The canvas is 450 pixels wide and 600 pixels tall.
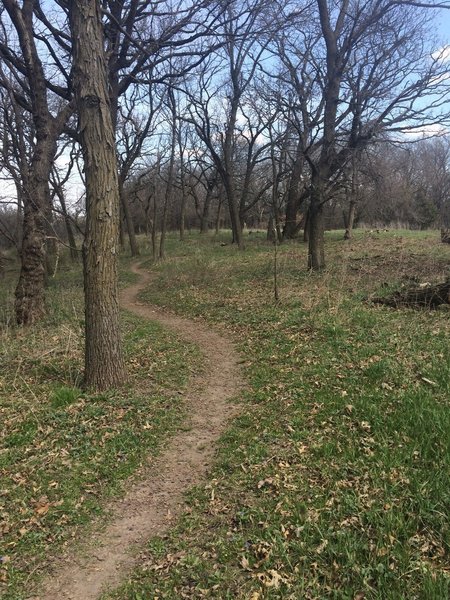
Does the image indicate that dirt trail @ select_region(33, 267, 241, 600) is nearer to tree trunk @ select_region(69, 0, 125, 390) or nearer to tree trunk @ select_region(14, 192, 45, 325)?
tree trunk @ select_region(69, 0, 125, 390)

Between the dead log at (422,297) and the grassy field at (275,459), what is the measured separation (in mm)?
407

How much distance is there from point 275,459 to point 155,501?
1.26 m

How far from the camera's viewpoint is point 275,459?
4.33m

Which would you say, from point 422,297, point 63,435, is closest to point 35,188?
point 63,435

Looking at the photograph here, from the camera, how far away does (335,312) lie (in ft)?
28.3

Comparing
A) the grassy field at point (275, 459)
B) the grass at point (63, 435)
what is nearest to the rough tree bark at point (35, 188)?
the grassy field at point (275, 459)

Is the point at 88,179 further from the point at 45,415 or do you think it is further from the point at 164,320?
the point at 164,320

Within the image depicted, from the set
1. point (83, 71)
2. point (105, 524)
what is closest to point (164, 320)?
point (83, 71)

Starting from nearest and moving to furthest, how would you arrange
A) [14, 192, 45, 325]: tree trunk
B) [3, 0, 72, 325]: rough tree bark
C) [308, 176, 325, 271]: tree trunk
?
[3, 0, 72, 325]: rough tree bark < [14, 192, 45, 325]: tree trunk < [308, 176, 325, 271]: tree trunk

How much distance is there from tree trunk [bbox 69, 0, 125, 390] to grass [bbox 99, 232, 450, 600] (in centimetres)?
213

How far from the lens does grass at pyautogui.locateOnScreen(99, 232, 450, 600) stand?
9.71 feet

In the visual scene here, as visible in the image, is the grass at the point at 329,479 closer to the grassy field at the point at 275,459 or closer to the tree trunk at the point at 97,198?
the grassy field at the point at 275,459

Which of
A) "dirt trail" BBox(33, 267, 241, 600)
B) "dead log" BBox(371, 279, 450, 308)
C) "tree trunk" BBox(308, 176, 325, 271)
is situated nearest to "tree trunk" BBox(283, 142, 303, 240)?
"tree trunk" BBox(308, 176, 325, 271)

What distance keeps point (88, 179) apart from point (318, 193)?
9520 mm
